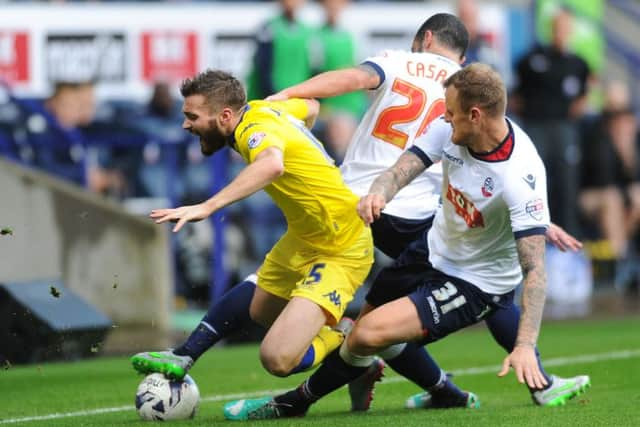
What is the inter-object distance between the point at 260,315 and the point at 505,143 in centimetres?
179

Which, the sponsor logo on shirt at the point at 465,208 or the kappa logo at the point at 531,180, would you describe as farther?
the sponsor logo on shirt at the point at 465,208

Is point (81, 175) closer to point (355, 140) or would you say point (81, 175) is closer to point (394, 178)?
point (355, 140)

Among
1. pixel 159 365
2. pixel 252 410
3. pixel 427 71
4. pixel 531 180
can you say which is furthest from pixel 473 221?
pixel 159 365

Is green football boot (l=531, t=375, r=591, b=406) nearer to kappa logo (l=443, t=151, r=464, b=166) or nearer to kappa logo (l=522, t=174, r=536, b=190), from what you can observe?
kappa logo (l=522, t=174, r=536, b=190)

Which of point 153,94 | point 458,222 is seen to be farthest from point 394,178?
point 153,94

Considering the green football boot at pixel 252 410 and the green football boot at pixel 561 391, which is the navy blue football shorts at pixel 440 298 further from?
the green football boot at pixel 252 410

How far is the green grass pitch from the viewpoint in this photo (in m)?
7.26

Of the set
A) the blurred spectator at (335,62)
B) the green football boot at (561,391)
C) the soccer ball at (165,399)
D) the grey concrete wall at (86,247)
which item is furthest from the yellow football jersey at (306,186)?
the blurred spectator at (335,62)

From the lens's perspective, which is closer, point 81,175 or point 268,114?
point 268,114

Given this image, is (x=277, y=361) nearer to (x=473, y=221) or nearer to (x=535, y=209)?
(x=473, y=221)

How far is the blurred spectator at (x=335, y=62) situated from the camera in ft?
45.6

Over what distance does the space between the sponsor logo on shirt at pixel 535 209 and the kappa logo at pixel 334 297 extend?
3.79ft

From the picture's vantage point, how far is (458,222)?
7242 mm

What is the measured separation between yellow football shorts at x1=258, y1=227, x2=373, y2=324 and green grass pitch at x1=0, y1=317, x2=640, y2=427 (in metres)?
0.63
